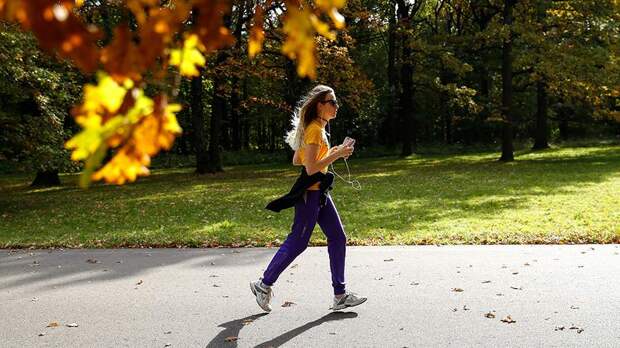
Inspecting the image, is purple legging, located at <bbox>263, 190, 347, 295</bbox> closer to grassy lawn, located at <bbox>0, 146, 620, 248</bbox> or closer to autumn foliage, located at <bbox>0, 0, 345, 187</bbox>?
grassy lawn, located at <bbox>0, 146, 620, 248</bbox>

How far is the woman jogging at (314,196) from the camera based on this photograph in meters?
4.93

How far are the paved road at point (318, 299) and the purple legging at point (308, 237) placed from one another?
36 cm

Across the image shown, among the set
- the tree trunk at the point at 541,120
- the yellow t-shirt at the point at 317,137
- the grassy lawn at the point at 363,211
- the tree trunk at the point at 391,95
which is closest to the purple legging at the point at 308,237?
the yellow t-shirt at the point at 317,137

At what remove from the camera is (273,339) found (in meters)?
4.69

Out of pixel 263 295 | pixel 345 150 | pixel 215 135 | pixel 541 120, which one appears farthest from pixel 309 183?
pixel 541 120

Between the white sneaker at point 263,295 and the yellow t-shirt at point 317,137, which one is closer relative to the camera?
the yellow t-shirt at point 317,137

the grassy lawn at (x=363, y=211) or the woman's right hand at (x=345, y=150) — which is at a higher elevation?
the woman's right hand at (x=345, y=150)

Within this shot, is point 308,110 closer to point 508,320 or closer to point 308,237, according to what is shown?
point 308,237

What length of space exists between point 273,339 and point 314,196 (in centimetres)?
120

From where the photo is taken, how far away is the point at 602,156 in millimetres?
26938

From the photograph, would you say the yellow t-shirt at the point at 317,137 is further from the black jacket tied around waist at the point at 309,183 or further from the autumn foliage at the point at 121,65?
the autumn foliage at the point at 121,65

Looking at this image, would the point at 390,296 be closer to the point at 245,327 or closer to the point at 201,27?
the point at 245,327

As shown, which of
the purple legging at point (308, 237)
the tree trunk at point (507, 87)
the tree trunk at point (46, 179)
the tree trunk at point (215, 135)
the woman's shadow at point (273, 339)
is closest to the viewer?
the woman's shadow at point (273, 339)

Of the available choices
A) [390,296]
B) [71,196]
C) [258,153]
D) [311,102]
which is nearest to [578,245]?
[390,296]
